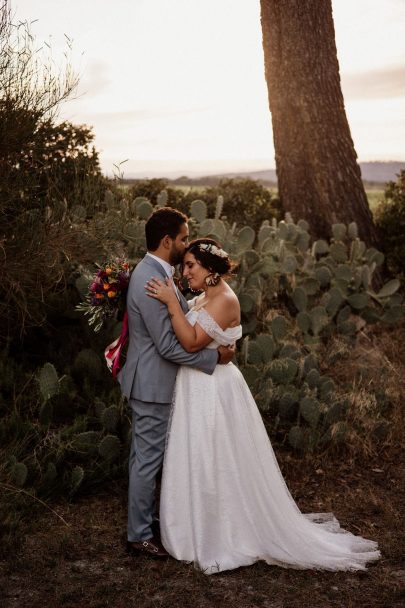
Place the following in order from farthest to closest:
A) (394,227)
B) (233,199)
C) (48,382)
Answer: (233,199) → (394,227) → (48,382)

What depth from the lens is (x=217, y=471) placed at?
4.63 metres

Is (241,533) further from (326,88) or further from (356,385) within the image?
(326,88)

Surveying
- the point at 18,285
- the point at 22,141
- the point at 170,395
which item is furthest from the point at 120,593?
the point at 22,141

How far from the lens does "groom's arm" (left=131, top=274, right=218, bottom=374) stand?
4.47 metres

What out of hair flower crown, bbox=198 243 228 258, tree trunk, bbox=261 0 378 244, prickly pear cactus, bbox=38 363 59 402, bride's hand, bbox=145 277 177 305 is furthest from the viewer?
tree trunk, bbox=261 0 378 244

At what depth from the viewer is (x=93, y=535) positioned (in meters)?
5.07

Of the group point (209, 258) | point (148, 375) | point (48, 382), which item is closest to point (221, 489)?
point (148, 375)

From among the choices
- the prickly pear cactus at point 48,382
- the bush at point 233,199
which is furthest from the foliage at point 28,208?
the bush at point 233,199

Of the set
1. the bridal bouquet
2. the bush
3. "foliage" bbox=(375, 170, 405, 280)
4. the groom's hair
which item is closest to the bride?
the groom's hair

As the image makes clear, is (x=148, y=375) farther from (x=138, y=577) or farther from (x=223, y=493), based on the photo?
(x=138, y=577)

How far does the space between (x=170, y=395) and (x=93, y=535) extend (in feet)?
3.91

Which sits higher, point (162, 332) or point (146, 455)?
point (162, 332)

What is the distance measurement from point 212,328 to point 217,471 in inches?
34.6

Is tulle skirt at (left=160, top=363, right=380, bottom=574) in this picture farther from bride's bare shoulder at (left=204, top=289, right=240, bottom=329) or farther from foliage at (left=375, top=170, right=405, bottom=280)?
foliage at (left=375, top=170, right=405, bottom=280)
